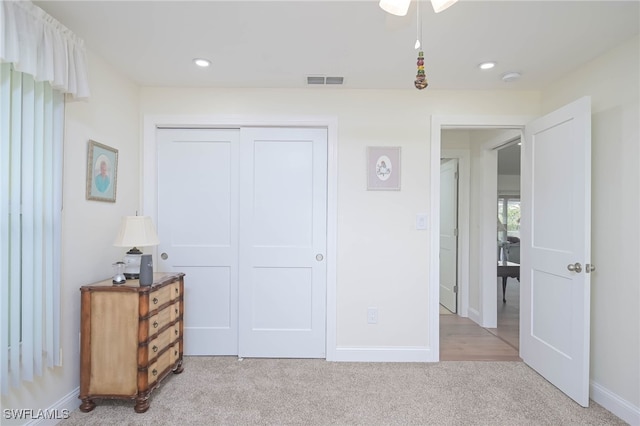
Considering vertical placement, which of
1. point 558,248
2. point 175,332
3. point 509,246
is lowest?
point 175,332

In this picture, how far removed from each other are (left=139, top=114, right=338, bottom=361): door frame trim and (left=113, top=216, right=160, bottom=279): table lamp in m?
0.60

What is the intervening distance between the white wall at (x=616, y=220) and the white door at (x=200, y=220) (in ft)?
9.06

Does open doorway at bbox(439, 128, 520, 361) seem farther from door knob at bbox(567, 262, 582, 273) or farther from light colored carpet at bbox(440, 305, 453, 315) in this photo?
door knob at bbox(567, 262, 582, 273)

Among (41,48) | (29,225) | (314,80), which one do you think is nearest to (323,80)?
(314,80)

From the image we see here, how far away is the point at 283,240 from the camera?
285 centimetres

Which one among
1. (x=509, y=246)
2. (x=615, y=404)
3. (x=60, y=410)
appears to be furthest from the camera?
(x=509, y=246)

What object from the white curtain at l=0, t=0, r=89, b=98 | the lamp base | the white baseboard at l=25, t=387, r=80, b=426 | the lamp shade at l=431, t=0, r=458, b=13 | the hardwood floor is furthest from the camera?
the hardwood floor

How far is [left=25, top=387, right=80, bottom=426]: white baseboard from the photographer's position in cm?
183

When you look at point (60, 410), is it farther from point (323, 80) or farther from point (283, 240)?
point (323, 80)

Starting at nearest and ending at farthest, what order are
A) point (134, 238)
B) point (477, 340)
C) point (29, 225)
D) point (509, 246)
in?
point (29, 225) → point (134, 238) → point (477, 340) → point (509, 246)

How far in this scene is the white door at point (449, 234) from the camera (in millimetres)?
4203

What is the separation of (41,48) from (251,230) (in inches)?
69.3

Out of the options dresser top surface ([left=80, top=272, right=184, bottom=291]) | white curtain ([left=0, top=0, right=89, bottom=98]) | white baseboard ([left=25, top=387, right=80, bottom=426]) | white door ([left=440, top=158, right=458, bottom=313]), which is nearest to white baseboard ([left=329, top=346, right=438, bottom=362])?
dresser top surface ([left=80, top=272, right=184, bottom=291])

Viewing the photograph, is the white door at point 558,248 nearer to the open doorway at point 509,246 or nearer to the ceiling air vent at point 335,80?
the open doorway at point 509,246
